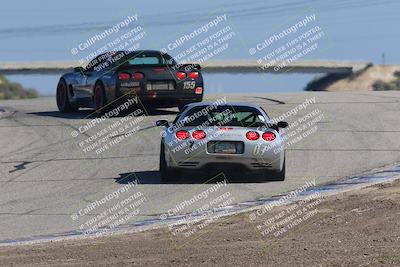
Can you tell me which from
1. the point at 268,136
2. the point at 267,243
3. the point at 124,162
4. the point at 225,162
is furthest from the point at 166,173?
the point at 267,243

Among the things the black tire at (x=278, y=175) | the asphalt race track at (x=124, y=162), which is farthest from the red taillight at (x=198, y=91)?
the black tire at (x=278, y=175)

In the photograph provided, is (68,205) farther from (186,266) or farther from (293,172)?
(186,266)

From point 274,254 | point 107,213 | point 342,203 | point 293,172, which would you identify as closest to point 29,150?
Result: point 293,172

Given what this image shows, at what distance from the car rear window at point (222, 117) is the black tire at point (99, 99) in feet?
22.9

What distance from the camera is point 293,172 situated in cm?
1584

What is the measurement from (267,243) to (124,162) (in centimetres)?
762

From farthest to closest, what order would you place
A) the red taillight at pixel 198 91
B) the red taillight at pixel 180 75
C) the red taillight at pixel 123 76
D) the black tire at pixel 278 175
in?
the red taillight at pixel 198 91
the red taillight at pixel 180 75
the red taillight at pixel 123 76
the black tire at pixel 278 175

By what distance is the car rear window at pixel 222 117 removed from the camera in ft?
48.9

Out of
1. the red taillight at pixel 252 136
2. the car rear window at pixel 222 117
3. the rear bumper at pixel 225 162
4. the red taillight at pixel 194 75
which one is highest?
the car rear window at pixel 222 117

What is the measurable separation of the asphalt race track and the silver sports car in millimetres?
237

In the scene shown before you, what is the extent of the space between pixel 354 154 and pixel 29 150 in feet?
18.3

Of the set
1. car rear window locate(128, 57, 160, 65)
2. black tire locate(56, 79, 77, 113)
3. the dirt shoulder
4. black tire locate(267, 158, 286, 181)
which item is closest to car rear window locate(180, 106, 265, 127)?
black tire locate(267, 158, 286, 181)

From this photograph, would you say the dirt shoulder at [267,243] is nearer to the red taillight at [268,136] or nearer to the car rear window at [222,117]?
the red taillight at [268,136]

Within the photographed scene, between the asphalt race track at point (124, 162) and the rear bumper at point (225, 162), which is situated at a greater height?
the rear bumper at point (225, 162)
